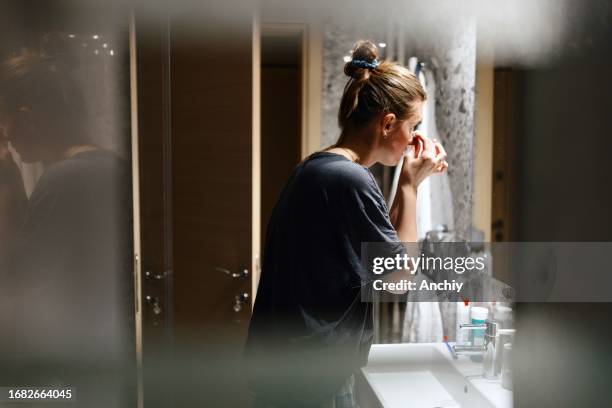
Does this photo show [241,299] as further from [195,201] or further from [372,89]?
[372,89]

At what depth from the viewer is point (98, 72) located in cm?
117

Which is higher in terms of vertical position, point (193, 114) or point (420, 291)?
point (193, 114)

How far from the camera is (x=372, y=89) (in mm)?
1159

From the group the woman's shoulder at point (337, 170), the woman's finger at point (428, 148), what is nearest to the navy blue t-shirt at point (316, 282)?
the woman's shoulder at point (337, 170)

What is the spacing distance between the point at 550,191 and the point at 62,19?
980 millimetres

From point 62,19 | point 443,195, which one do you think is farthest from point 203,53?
point 443,195

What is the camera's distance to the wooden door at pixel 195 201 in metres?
1.17

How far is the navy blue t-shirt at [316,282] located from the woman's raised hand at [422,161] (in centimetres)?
9

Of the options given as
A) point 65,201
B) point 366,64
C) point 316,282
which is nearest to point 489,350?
point 316,282

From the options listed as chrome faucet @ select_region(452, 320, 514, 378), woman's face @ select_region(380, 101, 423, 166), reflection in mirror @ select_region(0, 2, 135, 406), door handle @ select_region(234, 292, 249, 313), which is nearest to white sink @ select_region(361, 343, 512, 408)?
chrome faucet @ select_region(452, 320, 514, 378)

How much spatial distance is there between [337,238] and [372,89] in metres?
0.30

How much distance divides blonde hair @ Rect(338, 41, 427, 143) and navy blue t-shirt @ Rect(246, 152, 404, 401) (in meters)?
0.09

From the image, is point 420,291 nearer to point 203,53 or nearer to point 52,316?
point 203,53

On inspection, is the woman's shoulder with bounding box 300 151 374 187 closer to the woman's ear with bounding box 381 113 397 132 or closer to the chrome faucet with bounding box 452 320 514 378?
the woman's ear with bounding box 381 113 397 132
